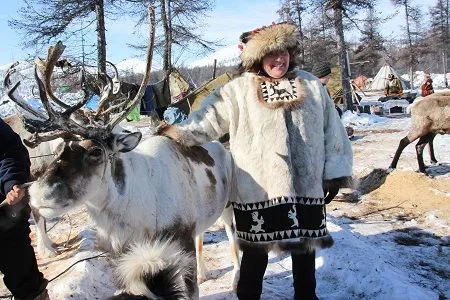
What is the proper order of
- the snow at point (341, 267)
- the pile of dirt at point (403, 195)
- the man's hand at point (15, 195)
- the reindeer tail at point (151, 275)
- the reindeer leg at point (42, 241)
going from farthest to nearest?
the pile of dirt at point (403, 195), the reindeer leg at point (42, 241), the snow at point (341, 267), the man's hand at point (15, 195), the reindeer tail at point (151, 275)

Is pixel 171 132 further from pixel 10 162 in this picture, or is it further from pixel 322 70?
pixel 322 70

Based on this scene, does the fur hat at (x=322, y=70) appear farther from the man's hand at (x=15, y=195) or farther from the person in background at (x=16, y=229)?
the man's hand at (x=15, y=195)

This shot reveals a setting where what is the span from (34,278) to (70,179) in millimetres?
1240

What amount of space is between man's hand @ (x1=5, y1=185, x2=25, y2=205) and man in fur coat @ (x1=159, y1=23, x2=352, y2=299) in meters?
1.10

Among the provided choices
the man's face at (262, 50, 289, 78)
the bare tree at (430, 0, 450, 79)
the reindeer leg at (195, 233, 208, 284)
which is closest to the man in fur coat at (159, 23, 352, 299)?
the man's face at (262, 50, 289, 78)

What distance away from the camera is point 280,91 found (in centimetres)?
332

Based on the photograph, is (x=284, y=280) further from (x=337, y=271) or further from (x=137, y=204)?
(x=137, y=204)

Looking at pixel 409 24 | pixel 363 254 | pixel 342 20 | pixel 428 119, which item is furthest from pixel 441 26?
pixel 363 254

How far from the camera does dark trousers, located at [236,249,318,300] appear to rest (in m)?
3.51

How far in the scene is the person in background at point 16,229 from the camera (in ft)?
10.7

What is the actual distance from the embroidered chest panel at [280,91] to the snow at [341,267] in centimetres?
144

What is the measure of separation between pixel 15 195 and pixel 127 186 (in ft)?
2.35

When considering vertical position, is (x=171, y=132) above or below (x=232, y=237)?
above

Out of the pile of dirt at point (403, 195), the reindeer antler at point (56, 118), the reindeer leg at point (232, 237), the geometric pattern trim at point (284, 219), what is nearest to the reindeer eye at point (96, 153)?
the reindeer antler at point (56, 118)
